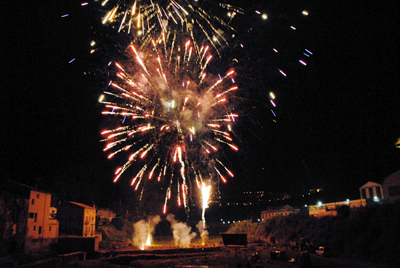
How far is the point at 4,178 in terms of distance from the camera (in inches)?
1152

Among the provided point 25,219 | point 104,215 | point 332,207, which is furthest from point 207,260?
point 104,215

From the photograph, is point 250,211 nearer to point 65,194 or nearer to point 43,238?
point 65,194

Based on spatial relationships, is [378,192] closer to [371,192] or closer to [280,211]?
[371,192]

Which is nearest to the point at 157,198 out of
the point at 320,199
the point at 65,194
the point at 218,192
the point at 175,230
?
the point at 175,230

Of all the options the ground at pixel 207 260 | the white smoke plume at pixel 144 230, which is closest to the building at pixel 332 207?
the ground at pixel 207 260

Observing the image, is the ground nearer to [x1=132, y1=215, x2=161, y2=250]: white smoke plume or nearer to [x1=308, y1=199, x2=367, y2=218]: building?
[x1=308, y1=199, x2=367, y2=218]: building

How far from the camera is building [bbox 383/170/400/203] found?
25391 mm

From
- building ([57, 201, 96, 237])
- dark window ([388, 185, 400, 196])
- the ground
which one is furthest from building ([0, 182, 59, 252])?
dark window ([388, 185, 400, 196])

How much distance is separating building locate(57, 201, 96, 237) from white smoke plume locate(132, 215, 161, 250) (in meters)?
9.09

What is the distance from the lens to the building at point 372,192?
27609 millimetres

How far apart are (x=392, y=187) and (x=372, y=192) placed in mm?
2873

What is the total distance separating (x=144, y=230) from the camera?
48.9 m

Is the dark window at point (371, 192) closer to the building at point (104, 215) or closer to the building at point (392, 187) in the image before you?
the building at point (392, 187)

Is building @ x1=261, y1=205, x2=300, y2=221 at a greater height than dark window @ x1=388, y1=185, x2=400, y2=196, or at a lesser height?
lesser
